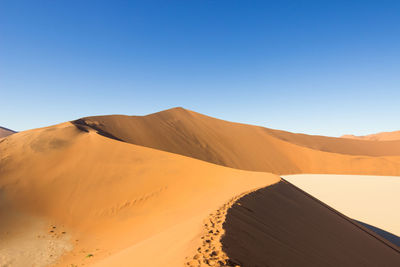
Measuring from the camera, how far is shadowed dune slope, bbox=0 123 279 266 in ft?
25.9

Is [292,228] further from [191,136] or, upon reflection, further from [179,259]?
[191,136]

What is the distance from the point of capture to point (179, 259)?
3293mm

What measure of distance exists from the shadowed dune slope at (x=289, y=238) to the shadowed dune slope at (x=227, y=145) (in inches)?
786

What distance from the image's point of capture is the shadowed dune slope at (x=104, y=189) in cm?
789

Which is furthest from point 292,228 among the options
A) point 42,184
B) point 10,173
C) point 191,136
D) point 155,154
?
point 191,136

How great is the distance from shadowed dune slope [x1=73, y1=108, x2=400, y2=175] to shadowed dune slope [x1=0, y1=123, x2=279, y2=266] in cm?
1050

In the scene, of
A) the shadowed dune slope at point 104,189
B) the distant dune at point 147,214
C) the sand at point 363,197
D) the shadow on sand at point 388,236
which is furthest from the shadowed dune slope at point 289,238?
the sand at point 363,197

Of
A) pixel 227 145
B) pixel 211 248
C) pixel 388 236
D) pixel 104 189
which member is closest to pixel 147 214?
pixel 104 189

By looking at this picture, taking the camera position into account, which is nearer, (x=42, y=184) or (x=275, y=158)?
(x=42, y=184)

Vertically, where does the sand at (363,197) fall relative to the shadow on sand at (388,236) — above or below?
below

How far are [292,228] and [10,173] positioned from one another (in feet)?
46.9

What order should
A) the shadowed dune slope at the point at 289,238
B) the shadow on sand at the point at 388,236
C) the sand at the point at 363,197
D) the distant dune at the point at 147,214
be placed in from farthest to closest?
the sand at the point at 363,197 < the shadow on sand at the point at 388,236 < the distant dune at the point at 147,214 < the shadowed dune slope at the point at 289,238

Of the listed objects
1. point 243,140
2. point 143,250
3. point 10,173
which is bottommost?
point 243,140

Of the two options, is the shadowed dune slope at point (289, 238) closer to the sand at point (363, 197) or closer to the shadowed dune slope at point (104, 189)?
the shadowed dune slope at point (104, 189)
